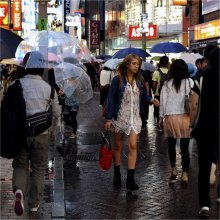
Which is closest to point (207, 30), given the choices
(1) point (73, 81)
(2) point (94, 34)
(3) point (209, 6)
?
(3) point (209, 6)

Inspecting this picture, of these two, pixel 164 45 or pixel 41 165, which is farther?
pixel 164 45

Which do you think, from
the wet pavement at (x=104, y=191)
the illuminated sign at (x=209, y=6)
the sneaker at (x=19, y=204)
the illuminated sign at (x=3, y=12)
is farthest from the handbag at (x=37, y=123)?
the illuminated sign at (x=3, y=12)

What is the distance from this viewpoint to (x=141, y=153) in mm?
10922

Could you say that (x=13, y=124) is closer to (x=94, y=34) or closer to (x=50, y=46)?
(x=50, y=46)

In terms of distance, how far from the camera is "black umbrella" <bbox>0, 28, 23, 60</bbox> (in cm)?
761

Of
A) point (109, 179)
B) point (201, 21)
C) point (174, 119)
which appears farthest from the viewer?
point (201, 21)

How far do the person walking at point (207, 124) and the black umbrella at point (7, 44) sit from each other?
2675mm

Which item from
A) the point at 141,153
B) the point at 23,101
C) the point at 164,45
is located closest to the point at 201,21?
the point at 164,45

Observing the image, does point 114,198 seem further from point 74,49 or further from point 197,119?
point 74,49

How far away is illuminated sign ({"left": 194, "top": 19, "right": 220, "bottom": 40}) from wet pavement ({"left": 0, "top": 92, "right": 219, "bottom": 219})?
54.9 feet

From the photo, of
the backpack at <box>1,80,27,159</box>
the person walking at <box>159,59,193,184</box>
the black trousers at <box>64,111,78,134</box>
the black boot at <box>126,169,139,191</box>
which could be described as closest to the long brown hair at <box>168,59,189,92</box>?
the person walking at <box>159,59,193,184</box>

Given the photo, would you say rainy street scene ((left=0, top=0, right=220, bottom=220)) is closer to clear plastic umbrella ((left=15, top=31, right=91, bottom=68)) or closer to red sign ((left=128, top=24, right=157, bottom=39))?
clear plastic umbrella ((left=15, top=31, right=91, bottom=68))

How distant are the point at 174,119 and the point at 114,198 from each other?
142 cm

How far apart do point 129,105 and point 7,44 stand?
6.01 ft
